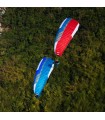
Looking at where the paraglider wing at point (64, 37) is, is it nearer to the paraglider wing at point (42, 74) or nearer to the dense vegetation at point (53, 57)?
the paraglider wing at point (42, 74)

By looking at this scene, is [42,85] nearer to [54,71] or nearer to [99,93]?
[54,71]

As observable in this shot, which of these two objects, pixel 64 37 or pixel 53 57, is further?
pixel 53 57

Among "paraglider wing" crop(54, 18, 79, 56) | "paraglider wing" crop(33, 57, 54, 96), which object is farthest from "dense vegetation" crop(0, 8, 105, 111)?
"paraglider wing" crop(54, 18, 79, 56)

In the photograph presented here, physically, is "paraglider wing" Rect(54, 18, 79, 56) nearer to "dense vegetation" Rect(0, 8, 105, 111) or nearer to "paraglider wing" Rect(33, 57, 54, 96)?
"paraglider wing" Rect(33, 57, 54, 96)

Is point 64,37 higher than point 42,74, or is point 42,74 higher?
point 64,37

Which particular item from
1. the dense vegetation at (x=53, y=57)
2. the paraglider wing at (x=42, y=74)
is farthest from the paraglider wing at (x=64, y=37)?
the dense vegetation at (x=53, y=57)

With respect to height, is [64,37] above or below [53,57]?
above

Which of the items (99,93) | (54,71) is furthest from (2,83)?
(99,93)
